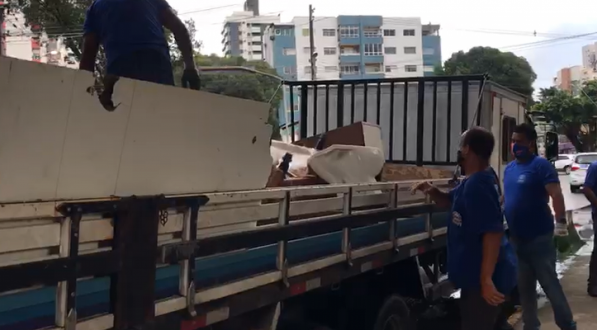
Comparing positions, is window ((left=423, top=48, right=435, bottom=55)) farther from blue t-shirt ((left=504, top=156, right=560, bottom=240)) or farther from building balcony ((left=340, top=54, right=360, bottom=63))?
blue t-shirt ((left=504, top=156, right=560, bottom=240))

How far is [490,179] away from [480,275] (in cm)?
53

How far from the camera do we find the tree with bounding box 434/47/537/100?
42.0 meters

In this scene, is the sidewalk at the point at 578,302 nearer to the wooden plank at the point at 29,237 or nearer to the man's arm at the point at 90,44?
the man's arm at the point at 90,44

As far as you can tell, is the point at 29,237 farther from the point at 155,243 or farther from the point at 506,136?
the point at 506,136

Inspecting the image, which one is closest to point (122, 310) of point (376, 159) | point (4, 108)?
point (4, 108)

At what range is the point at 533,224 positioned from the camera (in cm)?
516

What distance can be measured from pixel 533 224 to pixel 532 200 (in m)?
0.18

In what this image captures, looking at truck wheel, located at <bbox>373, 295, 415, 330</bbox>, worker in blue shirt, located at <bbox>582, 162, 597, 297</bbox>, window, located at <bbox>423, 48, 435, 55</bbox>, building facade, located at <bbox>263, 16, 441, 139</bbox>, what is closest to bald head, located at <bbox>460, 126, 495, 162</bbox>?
truck wheel, located at <bbox>373, 295, 415, 330</bbox>

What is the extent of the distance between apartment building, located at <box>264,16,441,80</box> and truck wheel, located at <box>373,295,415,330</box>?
2763 inches

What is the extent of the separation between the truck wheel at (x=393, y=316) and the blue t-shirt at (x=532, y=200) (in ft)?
4.18

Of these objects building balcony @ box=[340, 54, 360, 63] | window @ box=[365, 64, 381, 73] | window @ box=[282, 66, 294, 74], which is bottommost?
window @ box=[282, 66, 294, 74]

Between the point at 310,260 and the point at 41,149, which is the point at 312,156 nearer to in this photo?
the point at 310,260

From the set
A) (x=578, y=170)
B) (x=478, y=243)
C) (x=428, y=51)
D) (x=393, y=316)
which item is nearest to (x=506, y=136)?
(x=393, y=316)

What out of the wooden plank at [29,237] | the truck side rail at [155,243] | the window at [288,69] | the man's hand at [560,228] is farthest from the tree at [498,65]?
the wooden plank at [29,237]
